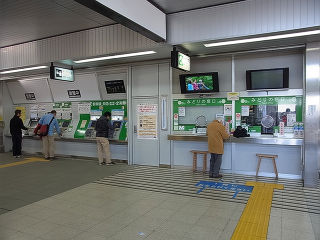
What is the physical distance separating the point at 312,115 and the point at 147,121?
4140 millimetres

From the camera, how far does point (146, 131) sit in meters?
7.84

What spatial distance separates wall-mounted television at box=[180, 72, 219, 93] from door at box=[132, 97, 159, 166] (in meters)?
1.04

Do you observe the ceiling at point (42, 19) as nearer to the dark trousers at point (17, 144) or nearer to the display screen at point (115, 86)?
the display screen at point (115, 86)

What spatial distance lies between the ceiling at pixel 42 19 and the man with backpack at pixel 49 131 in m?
2.58

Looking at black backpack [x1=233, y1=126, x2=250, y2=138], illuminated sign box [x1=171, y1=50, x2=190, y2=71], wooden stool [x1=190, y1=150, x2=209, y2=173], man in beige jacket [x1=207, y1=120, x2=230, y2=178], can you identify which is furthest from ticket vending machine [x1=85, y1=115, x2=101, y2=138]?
black backpack [x1=233, y1=126, x2=250, y2=138]

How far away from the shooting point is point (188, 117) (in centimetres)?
737

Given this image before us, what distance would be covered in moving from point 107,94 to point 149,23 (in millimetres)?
4092

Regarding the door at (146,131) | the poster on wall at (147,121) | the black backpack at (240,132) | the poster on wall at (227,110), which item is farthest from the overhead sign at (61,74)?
the black backpack at (240,132)

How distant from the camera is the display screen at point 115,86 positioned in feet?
27.3

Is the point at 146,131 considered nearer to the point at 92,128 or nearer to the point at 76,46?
the point at 92,128

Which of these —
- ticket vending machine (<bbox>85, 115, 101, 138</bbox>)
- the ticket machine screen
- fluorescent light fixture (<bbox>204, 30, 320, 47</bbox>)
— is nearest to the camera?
fluorescent light fixture (<bbox>204, 30, 320, 47</bbox>)

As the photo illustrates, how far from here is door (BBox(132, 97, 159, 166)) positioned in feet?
25.4

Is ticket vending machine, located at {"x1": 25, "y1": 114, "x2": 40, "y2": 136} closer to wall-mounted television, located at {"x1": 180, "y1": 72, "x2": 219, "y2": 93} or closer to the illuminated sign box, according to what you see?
wall-mounted television, located at {"x1": 180, "y1": 72, "x2": 219, "y2": 93}

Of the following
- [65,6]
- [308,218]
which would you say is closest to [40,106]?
[65,6]
